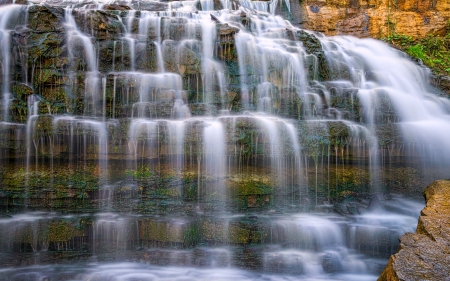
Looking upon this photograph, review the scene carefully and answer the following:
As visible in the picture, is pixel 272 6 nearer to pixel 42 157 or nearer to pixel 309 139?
pixel 309 139

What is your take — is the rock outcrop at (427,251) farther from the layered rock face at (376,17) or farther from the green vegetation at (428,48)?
the layered rock face at (376,17)

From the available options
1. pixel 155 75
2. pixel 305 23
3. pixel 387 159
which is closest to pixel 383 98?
pixel 387 159

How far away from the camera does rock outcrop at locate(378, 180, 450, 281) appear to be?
3.08m

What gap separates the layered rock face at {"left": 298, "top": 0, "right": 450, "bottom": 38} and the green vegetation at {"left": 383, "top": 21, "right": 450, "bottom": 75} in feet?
0.94

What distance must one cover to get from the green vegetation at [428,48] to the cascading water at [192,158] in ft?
11.9

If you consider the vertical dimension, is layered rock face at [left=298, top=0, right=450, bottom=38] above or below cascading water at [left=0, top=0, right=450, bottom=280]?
above

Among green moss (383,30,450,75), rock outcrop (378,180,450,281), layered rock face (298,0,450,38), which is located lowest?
rock outcrop (378,180,450,281)

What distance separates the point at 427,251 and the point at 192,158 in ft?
12.4

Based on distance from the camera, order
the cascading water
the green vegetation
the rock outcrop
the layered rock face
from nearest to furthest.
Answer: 1. the rock outcrop
2. the cascading water
3. the green vegetation
4. the layered rock face

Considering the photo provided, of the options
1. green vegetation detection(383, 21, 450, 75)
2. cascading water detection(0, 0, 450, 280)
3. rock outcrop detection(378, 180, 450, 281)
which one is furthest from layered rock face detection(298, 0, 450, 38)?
rock outcrop detection(378, 180, 450, 281)

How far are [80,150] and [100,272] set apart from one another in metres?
2.26

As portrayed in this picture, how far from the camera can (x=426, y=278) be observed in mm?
3000

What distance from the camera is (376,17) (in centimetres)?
1270

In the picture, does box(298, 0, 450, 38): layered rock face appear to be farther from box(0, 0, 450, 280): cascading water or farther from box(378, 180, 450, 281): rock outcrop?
box(378, 180, 450, 281): rock outcrop
